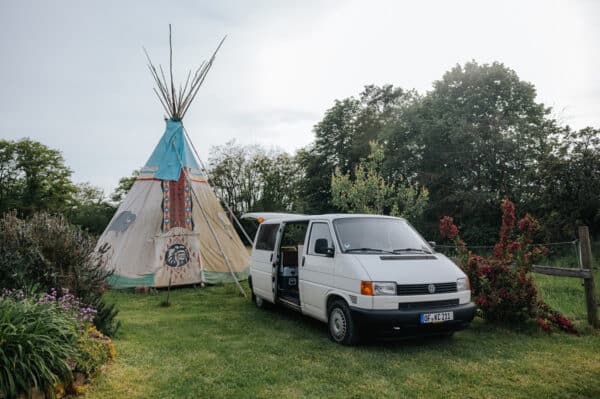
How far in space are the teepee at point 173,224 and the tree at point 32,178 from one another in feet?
90.7

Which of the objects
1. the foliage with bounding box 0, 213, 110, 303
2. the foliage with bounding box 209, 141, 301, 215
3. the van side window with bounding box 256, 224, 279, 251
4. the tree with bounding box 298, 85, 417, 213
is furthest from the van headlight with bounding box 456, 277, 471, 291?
the foliage with bounding box 209, 141, 301, 215

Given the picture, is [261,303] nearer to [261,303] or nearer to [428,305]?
[261,303]

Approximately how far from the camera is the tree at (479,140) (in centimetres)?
2225

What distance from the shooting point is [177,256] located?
1155 cm

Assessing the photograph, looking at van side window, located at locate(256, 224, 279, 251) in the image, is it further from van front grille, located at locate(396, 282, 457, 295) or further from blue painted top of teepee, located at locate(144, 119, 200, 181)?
blue painted top of teepee, located at locate(144, 119, 200, 181)

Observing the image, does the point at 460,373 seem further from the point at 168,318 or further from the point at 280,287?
the point at 168,318

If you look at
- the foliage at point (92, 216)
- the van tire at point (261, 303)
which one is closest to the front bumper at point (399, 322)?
the van tire at point (261, 303)

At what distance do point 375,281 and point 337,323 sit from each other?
1.04 metres

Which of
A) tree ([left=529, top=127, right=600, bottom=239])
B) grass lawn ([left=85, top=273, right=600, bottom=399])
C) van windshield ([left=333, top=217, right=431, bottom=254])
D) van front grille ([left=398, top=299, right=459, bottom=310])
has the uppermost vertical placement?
tree ([left=529, top=127, right=600, bottom=239])

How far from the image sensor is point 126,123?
16.0 meters

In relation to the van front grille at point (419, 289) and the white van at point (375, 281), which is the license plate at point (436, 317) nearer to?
the white van at point (375, 281)

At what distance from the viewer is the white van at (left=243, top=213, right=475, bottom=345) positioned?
5.07 meters

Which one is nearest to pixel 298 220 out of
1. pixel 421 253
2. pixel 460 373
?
pixel 421 253

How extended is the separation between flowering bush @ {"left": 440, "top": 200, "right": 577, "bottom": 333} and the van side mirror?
246 centimetres
